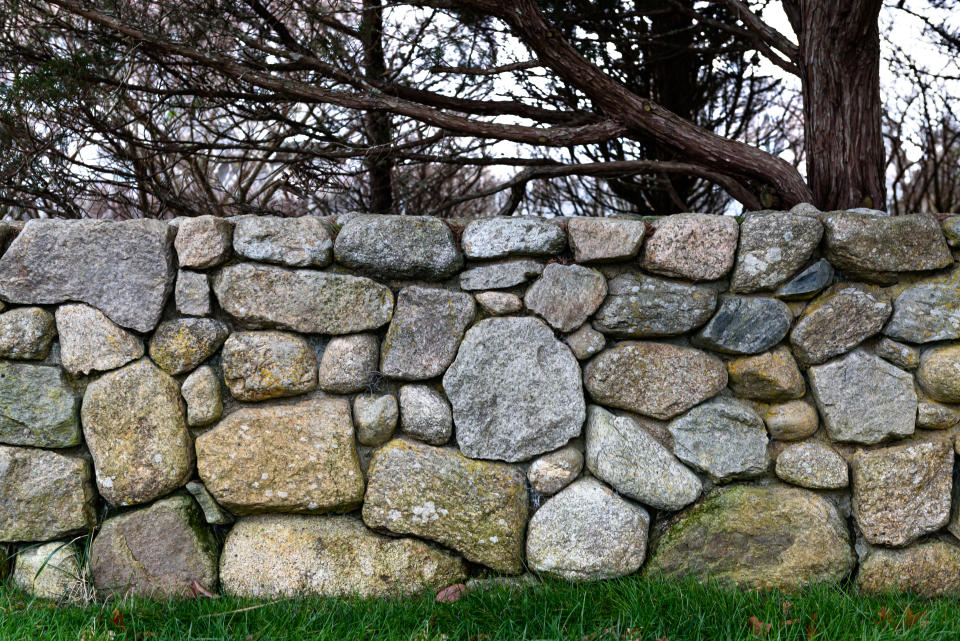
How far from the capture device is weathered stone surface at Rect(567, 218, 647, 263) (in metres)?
2.13

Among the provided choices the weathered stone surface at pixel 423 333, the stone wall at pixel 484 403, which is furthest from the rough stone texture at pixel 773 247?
the weathered stone surface at pixel 423 333

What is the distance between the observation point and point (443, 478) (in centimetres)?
217

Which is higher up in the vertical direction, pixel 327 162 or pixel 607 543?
pixel 327 162

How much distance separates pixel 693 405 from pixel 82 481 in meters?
2.02

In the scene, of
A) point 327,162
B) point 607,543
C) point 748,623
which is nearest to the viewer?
point 748,623

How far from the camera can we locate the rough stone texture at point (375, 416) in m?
2.17

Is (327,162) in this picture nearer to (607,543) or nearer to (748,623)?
(607,543)

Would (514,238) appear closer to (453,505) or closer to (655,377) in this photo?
(655,377)

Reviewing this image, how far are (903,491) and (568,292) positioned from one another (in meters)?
1.25

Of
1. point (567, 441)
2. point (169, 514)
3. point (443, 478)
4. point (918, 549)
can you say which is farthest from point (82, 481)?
point (918, 549)

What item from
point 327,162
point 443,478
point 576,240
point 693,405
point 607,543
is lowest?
point 607,543

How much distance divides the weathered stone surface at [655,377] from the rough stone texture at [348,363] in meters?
0.74

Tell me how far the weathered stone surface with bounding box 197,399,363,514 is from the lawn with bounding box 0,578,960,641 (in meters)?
0.31

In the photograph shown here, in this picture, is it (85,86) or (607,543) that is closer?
(607,543)
